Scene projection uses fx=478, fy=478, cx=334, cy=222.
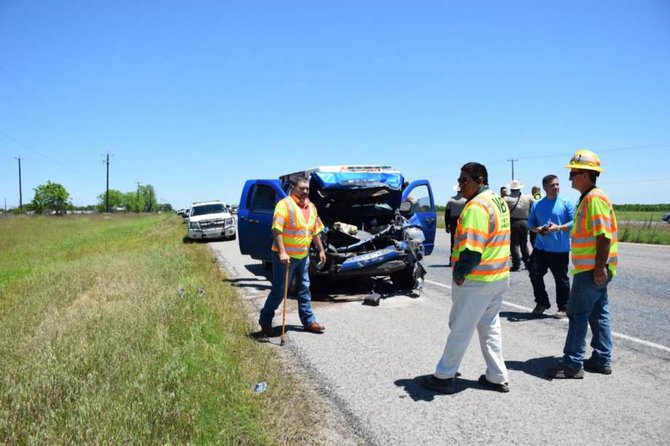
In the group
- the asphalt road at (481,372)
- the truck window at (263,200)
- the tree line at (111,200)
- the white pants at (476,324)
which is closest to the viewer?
the asphalt road at (481,372)

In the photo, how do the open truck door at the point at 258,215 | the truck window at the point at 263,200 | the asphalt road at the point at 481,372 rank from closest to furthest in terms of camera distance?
the asphalt road at the point at 481,372
the open truck door at the point at 258,215
the truck window at the point at 263,200

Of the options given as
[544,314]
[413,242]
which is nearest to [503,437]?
[544,314]

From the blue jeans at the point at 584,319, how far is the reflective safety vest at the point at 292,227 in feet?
9.33

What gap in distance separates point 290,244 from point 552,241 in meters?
3.34

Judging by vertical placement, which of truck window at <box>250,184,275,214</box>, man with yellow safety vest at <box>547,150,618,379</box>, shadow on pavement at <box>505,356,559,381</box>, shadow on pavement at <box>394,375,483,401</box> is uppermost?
truck window at <box>250,184,275,214</box>

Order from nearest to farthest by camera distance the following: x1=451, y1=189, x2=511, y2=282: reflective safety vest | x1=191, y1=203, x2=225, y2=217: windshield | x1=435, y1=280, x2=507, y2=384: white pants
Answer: x1=451, y1=189, x2=511, y2=282: reflective safety vest, x1=435, y1=280, x2=507, y2=384: white pants, x1=191, y1=203, x2=225, y2=217: windshield

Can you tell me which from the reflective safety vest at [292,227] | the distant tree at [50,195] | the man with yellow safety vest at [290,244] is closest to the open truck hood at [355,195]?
the man with yellow safety vest at [290,244]

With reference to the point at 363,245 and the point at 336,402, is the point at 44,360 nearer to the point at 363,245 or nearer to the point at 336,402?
the point at 336,402

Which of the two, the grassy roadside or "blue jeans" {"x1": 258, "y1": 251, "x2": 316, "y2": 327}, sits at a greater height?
"blue jeans" {"x1": 258, "y1": 251, "x2": 316, "y2": 327}

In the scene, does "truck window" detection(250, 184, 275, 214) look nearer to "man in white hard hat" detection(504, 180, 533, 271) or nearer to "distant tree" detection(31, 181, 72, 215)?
"man in white hard hat" detection(504, 180, 533, 271)

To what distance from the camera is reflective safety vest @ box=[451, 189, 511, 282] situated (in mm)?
3650

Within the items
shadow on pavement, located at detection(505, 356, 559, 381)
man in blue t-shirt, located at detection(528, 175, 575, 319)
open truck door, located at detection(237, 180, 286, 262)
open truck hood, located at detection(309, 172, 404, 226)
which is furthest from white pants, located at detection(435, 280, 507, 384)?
open truck door, located at detection(237, 180, 286, 262)

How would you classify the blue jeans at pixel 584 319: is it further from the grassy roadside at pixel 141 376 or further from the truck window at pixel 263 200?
the truck window at pixel 263 200

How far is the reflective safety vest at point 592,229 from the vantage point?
4.05 metres
